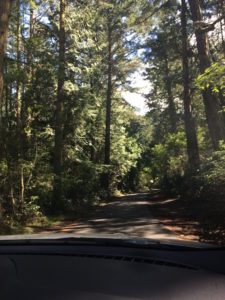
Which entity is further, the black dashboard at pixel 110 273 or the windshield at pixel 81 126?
the windshield at pixel 81 126

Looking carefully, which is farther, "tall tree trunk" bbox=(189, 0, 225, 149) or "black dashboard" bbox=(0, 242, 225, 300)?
"tall tree trunk" bbox=(189, 0, 225, 149)

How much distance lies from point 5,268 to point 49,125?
18103mm

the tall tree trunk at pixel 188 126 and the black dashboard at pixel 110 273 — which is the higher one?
the tall tree trunk at pixel 188 126

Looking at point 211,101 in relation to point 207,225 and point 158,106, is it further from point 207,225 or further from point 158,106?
point 158,106

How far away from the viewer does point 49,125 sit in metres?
20.3

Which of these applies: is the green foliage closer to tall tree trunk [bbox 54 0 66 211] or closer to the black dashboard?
the black dashboard

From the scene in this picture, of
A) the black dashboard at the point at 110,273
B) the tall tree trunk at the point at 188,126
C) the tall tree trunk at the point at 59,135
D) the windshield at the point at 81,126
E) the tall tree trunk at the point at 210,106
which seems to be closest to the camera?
the black dashboard at the point at 110,273

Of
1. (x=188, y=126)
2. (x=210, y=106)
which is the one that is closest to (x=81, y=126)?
(x=188, y=126)

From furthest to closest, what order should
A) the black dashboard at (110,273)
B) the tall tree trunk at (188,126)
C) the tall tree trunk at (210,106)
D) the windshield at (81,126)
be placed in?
the tall tree trunk at (188,126) < the tall tree trunk at (210,106) < the windshield at (81,126) < the black dashboard at (110,273)

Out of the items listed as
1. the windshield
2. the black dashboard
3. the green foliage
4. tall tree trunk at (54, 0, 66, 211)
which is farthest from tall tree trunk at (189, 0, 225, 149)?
the black dashboard

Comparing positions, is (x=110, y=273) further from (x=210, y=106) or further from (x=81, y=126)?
(x=81, y=126)

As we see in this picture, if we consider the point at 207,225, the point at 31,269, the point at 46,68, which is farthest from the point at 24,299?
the point at 46,68

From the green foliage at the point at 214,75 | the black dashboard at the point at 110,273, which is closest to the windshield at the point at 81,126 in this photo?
the green foliage at the point at 214,75

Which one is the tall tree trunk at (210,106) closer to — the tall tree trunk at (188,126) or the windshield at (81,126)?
the windshield at (81,126)
